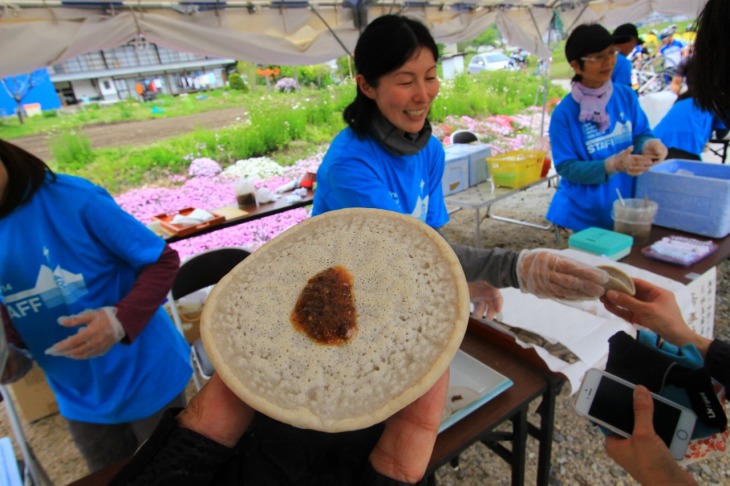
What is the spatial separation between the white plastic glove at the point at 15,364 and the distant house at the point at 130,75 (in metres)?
9.10

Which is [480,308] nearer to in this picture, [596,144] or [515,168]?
[596,144]

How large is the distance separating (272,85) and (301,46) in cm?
672

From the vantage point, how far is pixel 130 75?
9.84 m

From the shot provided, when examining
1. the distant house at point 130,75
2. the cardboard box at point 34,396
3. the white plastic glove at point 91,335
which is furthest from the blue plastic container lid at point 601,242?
the distant house at point 130,75

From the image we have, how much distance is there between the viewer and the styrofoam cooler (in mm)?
2234

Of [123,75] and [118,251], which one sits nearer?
[118,251]

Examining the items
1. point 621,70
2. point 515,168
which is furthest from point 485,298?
point 621,70

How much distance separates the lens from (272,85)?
993 cm

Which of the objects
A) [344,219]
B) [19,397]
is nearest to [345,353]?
[344,219]

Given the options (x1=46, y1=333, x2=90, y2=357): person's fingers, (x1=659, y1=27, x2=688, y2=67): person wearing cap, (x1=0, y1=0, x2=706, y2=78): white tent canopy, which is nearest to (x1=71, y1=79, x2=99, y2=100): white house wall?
(x1=0, y1=0, x2=706, y2=78): white tent canopy

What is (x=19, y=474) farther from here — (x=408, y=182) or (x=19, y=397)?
(x=19, y=397)

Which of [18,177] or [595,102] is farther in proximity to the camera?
[595,102]

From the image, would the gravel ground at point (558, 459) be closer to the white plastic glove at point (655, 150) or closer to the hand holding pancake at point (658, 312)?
the hand holding pancake at point (658, 312)

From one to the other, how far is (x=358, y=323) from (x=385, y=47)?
3.47ft
